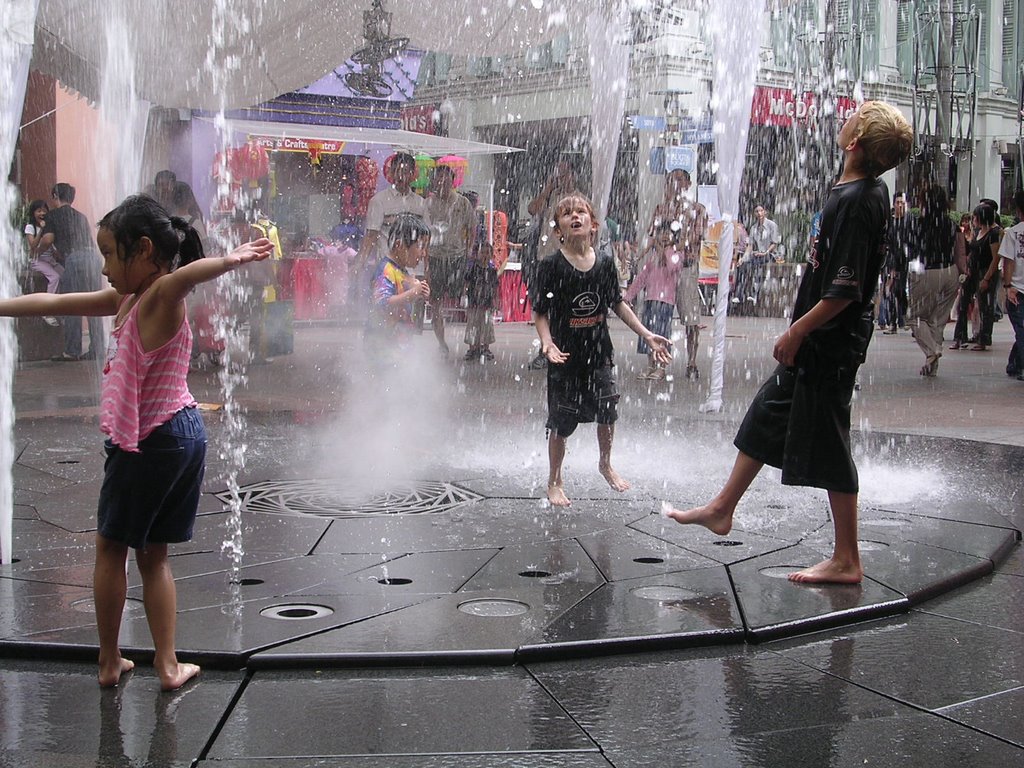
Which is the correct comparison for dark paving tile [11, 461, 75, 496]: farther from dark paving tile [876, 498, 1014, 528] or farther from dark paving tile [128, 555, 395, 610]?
dark paving tile [876, 498, 1014, 528]

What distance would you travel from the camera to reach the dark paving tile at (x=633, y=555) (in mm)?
4453

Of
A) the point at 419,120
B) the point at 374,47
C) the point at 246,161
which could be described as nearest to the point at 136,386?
the point at 374,47

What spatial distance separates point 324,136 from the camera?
59.0 ft

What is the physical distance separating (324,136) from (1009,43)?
23052 mm

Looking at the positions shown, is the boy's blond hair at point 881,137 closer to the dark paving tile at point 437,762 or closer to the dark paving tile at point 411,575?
the dark paving tile at point 411,575

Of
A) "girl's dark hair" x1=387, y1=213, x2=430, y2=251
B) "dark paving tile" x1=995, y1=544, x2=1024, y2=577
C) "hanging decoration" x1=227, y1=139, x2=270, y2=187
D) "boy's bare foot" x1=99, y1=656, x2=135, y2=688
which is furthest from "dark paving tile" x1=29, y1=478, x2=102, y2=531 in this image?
"hanging decoration" x1=227, y1=139, x2=270, y2=187

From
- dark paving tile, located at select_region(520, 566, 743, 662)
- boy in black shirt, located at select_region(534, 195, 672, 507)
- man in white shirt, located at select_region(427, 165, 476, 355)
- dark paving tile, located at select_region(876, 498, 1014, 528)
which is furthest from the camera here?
man in white shirt, located at select_region(427, 165, 476, 355)

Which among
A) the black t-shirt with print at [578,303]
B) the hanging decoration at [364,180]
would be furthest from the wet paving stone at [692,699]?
the hanging decoration at [364,180]

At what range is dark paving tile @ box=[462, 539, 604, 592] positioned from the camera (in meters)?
4.28

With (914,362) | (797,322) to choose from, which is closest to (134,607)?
(797,322)

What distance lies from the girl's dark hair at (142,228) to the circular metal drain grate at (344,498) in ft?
7.31

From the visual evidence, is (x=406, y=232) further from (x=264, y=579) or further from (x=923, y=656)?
(x=923, y=656)

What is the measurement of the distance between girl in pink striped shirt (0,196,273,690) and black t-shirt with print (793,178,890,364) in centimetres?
204

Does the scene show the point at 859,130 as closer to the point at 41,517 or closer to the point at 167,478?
the point at 167,478
